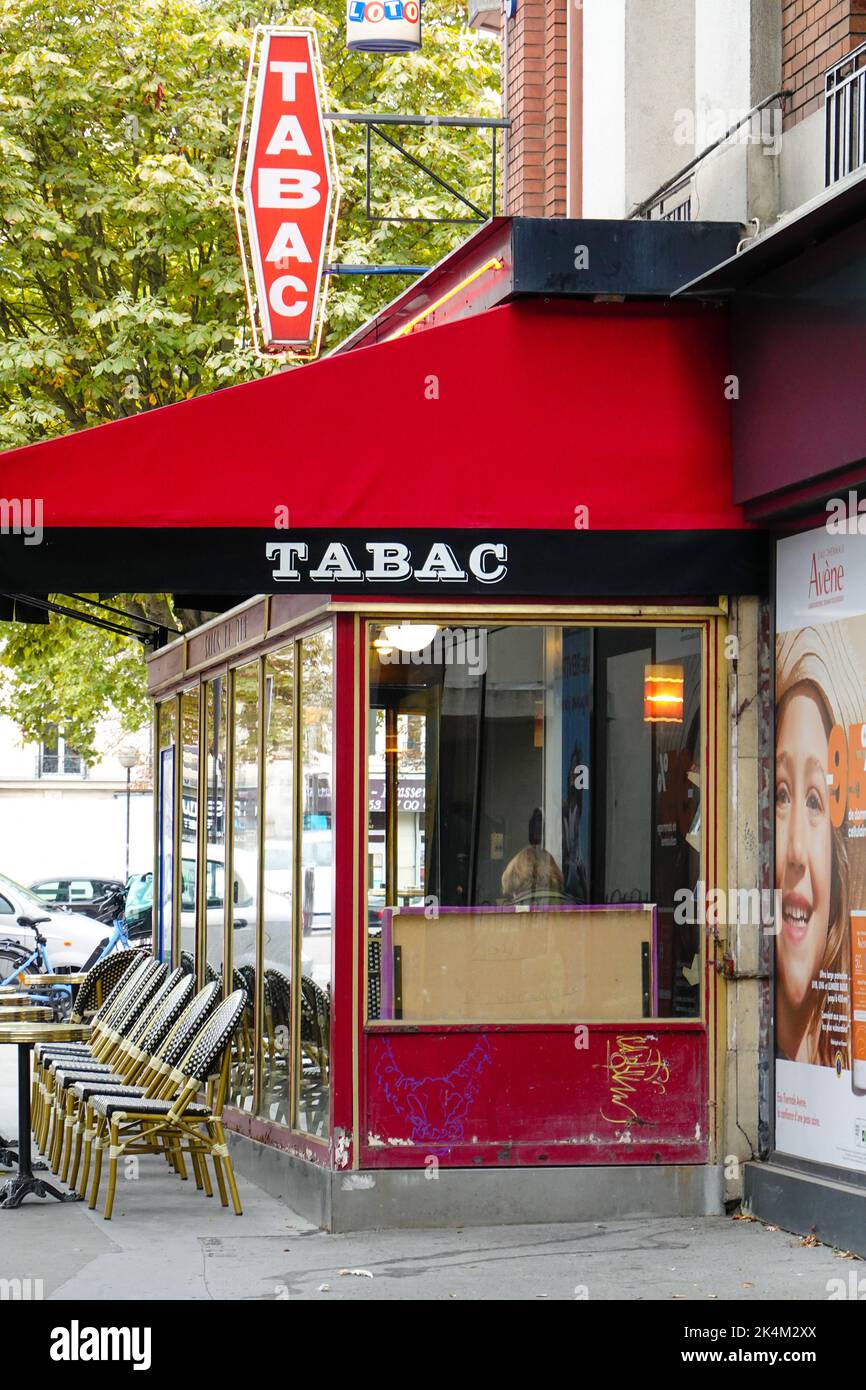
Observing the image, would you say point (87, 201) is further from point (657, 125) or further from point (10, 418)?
point (657, 125)

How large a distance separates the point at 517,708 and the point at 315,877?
1338 millimetres

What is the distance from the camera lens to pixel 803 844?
8.57 m

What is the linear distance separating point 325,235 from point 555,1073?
7095 mm

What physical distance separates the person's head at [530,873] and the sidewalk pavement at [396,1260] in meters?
1.56

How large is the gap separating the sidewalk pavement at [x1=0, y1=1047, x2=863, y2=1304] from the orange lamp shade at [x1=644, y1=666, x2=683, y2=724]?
237cm

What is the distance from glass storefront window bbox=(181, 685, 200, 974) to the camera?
12.9 meters

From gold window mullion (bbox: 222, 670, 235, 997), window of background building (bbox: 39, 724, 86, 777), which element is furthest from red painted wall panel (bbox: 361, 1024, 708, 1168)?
window of background building (bbox: 39, 724, 86, 777)

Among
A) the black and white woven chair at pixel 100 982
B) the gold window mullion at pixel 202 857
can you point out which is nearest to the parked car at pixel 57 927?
the black and white woven chair at pixel 100 982

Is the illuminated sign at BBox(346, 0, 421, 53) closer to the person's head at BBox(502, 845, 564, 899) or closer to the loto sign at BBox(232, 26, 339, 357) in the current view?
the loto sign at BBox(232, 26, 339, 357)

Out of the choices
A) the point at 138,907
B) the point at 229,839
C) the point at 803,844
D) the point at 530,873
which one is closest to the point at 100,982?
the point at 229,839

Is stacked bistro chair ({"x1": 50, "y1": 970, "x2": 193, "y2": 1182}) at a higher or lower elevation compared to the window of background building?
lower

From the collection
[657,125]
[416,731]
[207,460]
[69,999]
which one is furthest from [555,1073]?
[69,999]

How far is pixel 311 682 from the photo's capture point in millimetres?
9492

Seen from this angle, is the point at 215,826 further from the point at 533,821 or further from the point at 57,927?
the point at 57,927
